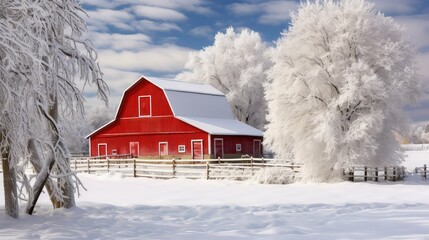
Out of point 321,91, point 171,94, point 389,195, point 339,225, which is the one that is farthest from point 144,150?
point 339,225

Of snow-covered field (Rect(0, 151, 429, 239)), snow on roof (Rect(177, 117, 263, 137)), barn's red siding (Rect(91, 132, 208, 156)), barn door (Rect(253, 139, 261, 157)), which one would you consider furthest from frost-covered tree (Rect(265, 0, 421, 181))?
barn door (Rect(253, 139, 261, 157))

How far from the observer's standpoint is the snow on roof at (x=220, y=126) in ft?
127

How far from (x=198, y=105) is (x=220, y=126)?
330cm

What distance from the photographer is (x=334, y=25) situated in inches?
1005

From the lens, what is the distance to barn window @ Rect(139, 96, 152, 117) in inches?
1631

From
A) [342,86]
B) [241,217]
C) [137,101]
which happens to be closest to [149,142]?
[137,101]

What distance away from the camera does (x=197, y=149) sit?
3891 centimetres

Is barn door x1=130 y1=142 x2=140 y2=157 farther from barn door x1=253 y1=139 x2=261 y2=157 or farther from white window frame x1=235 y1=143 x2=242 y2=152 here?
barn door x1=253 y1=139 x2=261 y2=157

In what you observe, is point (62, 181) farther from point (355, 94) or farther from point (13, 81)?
point (355, 94)

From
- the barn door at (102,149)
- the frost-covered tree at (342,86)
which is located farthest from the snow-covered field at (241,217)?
the barn door at (102,149)

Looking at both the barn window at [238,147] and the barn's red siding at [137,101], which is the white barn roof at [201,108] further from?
the barn window at [238,147]

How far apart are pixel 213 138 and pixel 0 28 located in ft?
100

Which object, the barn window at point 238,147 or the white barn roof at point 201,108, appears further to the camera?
the barn window at point 238,147

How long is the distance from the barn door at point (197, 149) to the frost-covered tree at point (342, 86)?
12998mm
